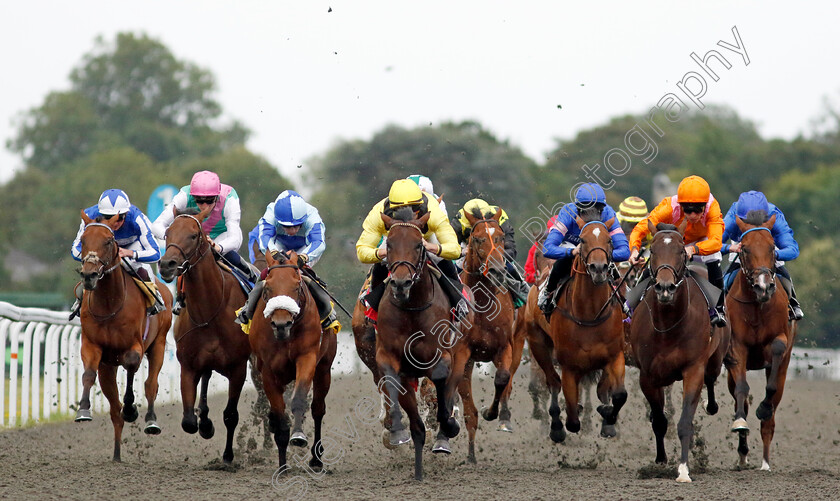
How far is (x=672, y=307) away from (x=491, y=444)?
3815 millimetres

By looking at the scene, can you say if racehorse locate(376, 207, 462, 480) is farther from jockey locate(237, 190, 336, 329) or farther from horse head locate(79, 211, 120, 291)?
horse head locate(79, 211, 120, 291)

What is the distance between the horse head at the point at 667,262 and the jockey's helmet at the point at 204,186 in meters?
3.72

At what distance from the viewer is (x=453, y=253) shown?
851cm

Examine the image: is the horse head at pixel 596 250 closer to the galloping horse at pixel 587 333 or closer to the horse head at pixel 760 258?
the galloping horse at pixel 587 333

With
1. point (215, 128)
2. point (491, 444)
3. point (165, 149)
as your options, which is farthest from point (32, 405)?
point (215, 128)

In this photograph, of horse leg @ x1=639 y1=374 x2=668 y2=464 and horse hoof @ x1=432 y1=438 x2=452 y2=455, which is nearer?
horse hoof @ x1=432 y1=438 x2=452 y2=455

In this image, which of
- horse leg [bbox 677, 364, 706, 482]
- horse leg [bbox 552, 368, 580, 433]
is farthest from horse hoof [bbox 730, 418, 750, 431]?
horse leg [bbox 552, 368, 580, 433]

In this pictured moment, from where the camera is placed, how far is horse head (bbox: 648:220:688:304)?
804 cm

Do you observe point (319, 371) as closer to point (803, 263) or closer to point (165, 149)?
point (803, 263)

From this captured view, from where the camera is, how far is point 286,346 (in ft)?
28.5

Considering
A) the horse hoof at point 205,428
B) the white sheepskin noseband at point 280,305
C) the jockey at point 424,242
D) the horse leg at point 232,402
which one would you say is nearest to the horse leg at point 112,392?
the horse hoof at point 205,428

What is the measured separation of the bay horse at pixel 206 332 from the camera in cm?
919

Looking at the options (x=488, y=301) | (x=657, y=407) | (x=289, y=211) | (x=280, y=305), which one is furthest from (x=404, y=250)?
(x=657, y=407)

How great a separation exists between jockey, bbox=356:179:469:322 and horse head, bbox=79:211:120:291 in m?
2.11
